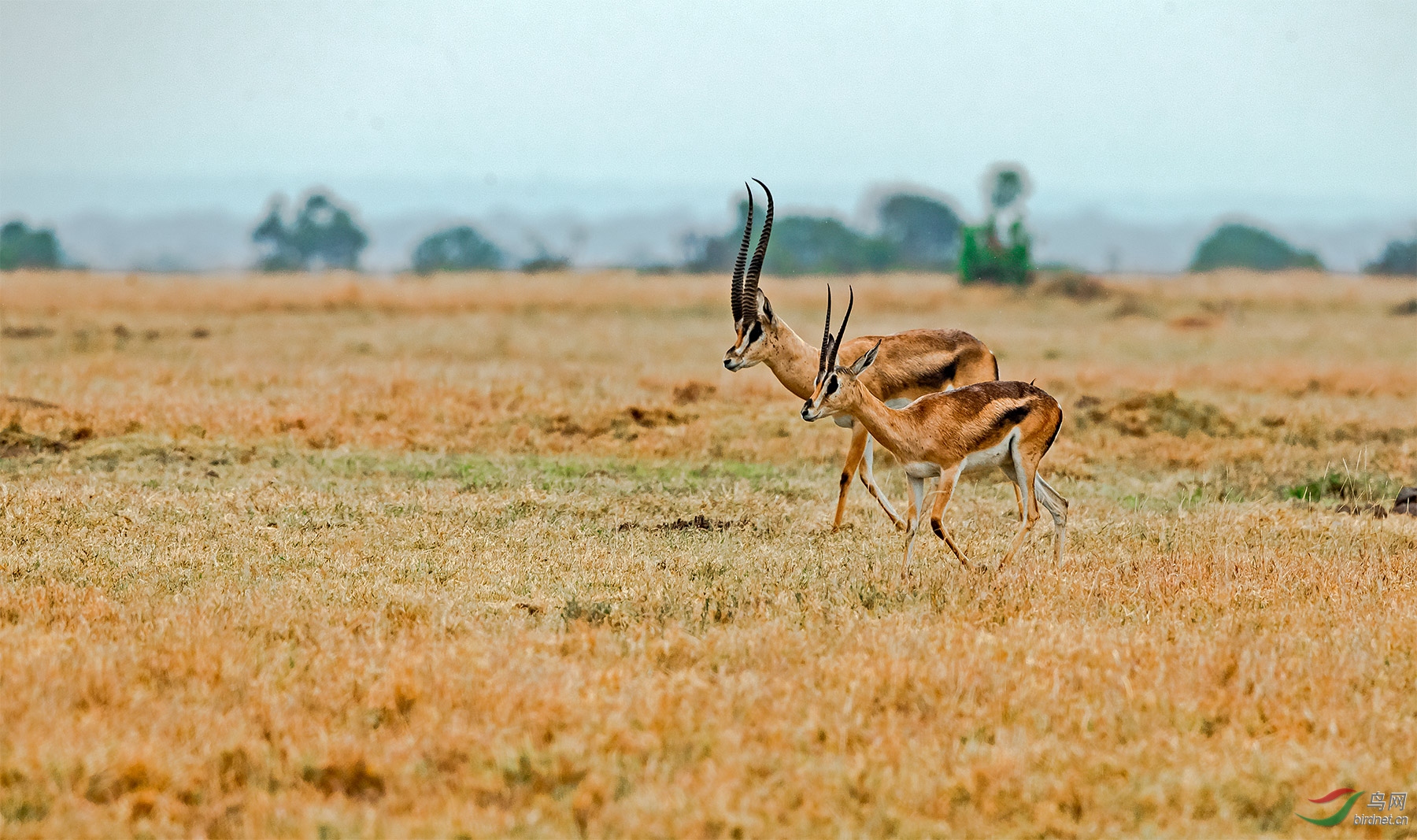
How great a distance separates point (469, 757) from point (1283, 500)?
9237 millimetres

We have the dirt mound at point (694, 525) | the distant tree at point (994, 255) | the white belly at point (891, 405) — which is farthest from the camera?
the distant tree at point (994, 255)

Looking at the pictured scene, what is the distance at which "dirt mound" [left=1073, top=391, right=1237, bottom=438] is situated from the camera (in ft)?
51.9

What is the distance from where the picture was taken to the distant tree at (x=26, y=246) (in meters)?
91.3

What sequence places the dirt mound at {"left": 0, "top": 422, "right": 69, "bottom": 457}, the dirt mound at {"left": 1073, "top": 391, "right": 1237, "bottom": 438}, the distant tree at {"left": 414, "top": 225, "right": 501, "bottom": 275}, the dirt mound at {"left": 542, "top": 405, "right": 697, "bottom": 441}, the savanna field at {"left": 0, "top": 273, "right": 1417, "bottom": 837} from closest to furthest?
the savanna field at {"left": 0, "top": 273, "right": 1417, "bottom": 837} < the dirt mound at {"left": 0, "top": 422, "right": 69, "bottom": 457} < the dirt mound at {"left": 542, "top": 405, "right": 697, "bottom": 441} < the dirt mound at {"left": 1073, "top": 391, "right": 1237, "bottom": 438} < the distant tree at {"left": 414, "top": 225, "right": 501, "bottom": 275}

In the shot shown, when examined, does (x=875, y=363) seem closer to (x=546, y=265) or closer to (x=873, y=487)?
(x=873, y=487)

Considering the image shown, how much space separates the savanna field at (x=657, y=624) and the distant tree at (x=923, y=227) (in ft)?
271

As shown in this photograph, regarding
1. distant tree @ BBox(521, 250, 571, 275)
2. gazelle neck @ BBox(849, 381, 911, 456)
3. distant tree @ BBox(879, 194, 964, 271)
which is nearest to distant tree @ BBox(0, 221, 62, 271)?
distant tree @ BBox(521, 250, 571, 275)

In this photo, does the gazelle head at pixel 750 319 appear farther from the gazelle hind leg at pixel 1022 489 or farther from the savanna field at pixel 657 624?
the gazelle hind leg at pixel 1022 489

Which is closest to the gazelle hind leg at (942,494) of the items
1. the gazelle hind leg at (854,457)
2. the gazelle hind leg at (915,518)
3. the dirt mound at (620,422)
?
the gazelle hind leg at (915,518)

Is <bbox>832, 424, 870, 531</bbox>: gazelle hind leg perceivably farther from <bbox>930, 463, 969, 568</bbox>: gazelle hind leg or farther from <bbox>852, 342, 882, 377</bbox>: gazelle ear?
<bbox>852, 342, 882, 377</bbox>: gazelle ear

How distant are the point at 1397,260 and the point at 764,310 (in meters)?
74.1

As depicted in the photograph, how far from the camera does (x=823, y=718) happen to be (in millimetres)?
5793

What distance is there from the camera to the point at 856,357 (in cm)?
1085

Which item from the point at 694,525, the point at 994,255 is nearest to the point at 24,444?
the point at 694,525
